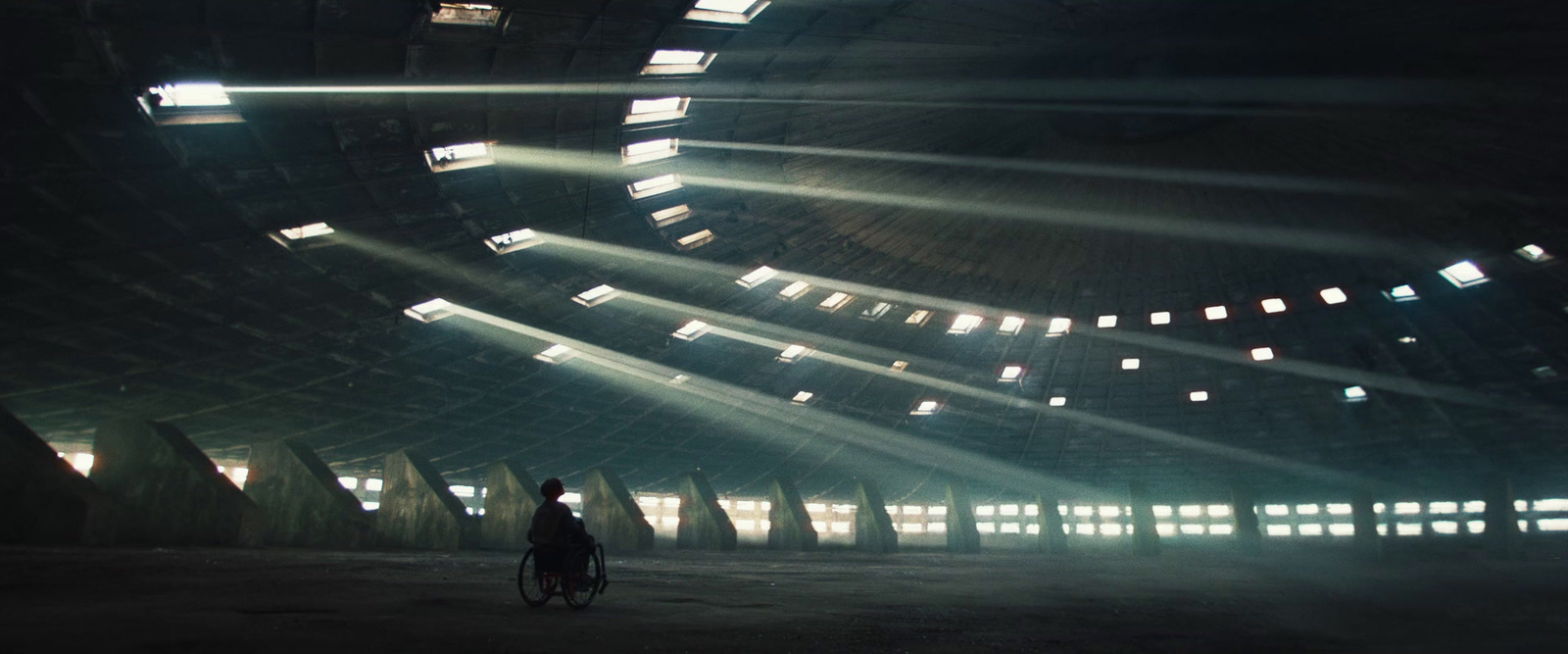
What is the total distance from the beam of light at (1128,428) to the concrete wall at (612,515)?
11103 millimetres

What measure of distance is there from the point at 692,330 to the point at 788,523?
19041mm

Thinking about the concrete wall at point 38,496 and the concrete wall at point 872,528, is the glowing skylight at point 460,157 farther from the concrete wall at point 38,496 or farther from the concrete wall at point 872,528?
the concrete wall at point 872,528

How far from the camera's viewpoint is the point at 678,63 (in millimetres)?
16547

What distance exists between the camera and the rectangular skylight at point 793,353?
3479 cm

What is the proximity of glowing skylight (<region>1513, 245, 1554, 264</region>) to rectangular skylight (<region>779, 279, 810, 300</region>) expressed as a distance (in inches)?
867

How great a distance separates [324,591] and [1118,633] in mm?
9098

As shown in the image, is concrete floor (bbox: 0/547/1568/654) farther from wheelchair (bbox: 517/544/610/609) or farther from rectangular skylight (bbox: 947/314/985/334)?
rectangular skylight (bbox: 947/314/985/334)

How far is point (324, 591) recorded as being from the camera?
9.88 metres

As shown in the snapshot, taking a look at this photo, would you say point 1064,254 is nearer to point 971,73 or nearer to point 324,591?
point 971,73

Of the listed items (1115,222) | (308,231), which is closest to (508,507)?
(308,231)

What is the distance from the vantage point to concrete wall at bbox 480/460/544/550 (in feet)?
105

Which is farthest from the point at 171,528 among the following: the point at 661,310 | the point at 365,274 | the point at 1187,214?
the point at 1187,214

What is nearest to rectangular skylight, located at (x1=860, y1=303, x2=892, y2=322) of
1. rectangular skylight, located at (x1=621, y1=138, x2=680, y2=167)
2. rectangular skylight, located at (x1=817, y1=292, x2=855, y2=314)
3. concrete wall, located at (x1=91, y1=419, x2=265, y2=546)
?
rectangular skylight, located at (x1=817, y1=292, x2=855, y2=314)

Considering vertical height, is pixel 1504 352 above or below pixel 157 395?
above
